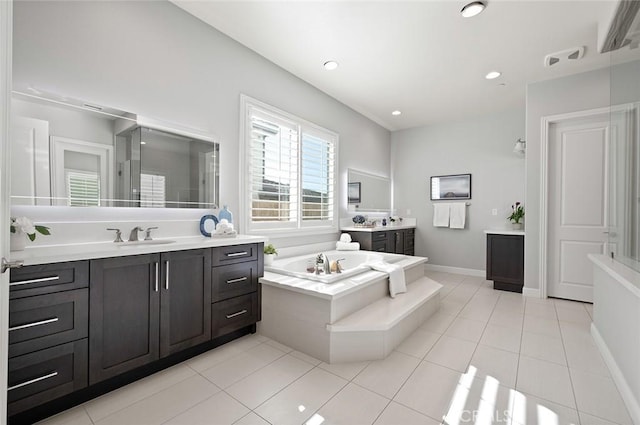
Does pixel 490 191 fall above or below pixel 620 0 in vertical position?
below

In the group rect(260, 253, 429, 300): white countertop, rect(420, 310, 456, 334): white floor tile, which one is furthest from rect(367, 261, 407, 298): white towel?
rect(420, 310, 456, 334): white floor tile

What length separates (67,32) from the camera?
6.19 feet

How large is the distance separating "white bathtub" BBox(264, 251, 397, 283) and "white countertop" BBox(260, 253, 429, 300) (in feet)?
0.13

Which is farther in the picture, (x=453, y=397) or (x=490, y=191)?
(x=490, y=191)

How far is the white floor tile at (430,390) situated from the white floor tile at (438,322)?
0.70 metres

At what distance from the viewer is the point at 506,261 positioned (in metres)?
4.05

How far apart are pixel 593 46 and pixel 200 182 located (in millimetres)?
4286

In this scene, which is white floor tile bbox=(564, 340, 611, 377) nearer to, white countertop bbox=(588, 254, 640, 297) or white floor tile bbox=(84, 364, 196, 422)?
white countertop bbox=(588, 254, 640, 297)

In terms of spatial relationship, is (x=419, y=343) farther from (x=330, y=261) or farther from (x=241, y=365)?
(x=330, y=261)

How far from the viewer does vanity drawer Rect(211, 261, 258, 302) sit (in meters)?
2.25

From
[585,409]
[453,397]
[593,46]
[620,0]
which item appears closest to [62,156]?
[453,397]

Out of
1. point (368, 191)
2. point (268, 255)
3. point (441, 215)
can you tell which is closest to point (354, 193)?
point (368, 191)

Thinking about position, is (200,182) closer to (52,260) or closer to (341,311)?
(52,260)

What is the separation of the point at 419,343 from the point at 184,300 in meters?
1.95
